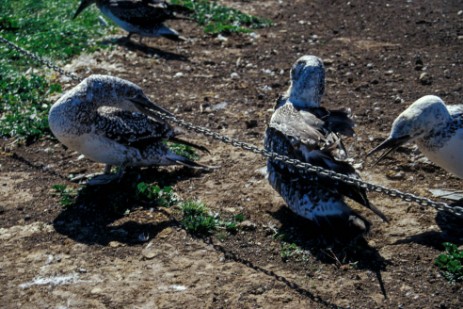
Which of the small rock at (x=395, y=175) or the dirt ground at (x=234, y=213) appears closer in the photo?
the dirt ground at (x=234, y=213)

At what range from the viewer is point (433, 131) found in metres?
5.99

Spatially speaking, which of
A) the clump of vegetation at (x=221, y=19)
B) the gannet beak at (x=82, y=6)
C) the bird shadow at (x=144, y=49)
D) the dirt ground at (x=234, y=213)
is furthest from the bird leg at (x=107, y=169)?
the gannet beak at (x=82, y=6)

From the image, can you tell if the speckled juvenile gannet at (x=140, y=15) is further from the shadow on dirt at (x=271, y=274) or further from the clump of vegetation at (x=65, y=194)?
the shadow on dirt at (x=271, y=274)

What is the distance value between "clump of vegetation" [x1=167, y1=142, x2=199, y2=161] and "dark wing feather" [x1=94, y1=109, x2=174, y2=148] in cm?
32

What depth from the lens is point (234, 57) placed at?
1018 cm

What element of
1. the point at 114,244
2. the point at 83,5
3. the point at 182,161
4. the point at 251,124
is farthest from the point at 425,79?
the point at 83,5

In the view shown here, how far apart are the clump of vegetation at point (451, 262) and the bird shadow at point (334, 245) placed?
15.7 inches

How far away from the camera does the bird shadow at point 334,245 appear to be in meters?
5.29

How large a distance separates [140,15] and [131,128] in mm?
4571

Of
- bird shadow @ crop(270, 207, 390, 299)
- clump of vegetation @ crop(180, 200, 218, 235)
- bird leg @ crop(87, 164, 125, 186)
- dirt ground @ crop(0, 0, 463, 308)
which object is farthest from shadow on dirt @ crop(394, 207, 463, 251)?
bird leg @ crop(87, 164, 125, 186)

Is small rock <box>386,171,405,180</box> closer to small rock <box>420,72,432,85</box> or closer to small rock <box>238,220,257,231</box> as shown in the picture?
small rock <box>238,220,257,231</box>

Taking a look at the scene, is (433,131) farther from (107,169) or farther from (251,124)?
(107,169)

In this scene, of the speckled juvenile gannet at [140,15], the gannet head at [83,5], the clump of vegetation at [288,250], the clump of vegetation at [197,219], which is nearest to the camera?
the clump of vegetation at [288,250]

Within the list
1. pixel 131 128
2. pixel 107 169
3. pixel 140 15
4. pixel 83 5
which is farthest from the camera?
pixel 83 5
